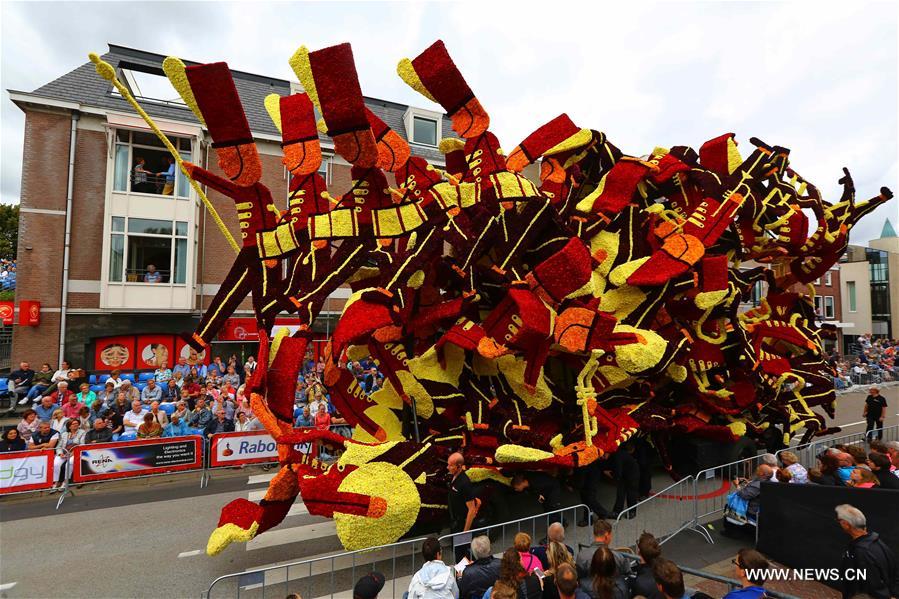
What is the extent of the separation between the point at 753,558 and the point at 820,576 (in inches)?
125

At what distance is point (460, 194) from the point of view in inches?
290

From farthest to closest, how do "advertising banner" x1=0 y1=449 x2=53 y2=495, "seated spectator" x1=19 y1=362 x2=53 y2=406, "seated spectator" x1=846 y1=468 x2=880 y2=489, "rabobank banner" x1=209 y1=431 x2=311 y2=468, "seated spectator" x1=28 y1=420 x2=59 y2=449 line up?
"seated spectator" x1=19 y1=362 x2=53 y2=406
"rabobank banner" x1=209 y1=431 x2=311 y2=468
"seated spectator" x1=28 y1=420 x2=59 y2=449
"advertising banner" x1=0 y1=449 x2=53 y2=495
"seated spectator" x1=846 y1=468 x2=880 y2=489

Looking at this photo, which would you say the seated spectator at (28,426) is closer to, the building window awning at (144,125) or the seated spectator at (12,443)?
the seated spectator at (12,443)

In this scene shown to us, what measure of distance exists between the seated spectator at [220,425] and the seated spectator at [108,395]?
2.46m

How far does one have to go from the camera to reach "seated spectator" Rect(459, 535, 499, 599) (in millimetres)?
4160

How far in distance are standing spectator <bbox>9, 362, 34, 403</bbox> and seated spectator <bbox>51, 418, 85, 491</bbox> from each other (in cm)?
681

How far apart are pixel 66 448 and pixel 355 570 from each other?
7.06m

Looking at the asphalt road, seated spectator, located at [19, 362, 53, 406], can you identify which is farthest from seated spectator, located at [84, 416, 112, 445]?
seated spectator, located at [19, 362, 53, 406]

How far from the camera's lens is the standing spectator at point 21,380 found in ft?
48.3

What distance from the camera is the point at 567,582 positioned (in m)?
3.54

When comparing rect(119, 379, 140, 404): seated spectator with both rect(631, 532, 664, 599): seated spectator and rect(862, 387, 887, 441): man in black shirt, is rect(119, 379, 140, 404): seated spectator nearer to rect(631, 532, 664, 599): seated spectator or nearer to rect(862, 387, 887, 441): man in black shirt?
rect(631, 532, 664, 599): seated spectator

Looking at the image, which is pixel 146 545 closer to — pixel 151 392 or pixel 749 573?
pixel 151 392

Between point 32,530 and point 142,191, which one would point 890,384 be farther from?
point 142,191

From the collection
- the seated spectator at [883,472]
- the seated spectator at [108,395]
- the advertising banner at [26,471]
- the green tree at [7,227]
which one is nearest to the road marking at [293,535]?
the advertising banner at [26,471]
